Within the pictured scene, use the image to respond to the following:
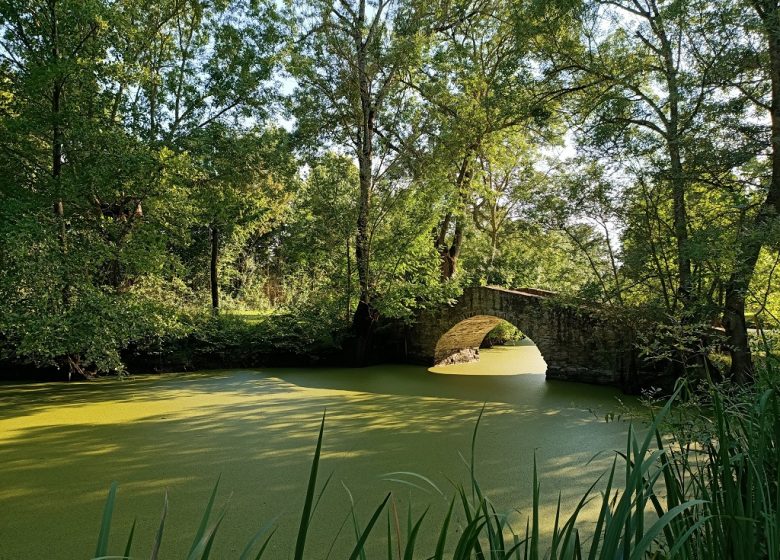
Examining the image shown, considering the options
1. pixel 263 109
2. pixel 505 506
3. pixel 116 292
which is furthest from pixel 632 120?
pixel 116 292

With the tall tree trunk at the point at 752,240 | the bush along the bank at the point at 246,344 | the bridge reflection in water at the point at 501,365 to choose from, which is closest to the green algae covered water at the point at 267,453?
the bush along the bank at the point at 246,344

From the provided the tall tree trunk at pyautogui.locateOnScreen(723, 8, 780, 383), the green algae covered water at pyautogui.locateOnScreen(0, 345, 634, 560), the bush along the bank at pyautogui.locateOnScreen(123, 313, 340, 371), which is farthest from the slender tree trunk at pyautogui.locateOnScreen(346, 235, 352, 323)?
the tall tree trunk at pyautogui.locateOnScreen(723, 8, 780, 383)

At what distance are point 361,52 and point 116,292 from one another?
18.9ft

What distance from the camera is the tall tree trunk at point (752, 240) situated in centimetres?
415

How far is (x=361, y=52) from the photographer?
9062 mm

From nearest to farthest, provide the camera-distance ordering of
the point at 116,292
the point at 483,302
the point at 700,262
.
→ the point at 700,262, the point at 116,292, the point at 483,302

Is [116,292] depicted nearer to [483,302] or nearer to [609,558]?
[483,302]

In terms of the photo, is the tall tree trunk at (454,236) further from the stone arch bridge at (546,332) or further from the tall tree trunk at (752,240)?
the tall tree trunk at (752,240)

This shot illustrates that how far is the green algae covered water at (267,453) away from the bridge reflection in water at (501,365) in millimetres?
1347

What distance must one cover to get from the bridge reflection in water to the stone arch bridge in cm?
47

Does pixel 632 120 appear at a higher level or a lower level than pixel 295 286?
higher

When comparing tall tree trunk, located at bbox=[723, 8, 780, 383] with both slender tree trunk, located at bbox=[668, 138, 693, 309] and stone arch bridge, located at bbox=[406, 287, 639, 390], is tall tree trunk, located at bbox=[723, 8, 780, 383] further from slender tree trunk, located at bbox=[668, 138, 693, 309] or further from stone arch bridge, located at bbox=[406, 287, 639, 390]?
stone arch bridge, located at bbox=[406, 287, 639, 390]

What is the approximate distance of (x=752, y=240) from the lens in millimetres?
4195

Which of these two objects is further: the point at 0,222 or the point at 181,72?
the point at 181,72
